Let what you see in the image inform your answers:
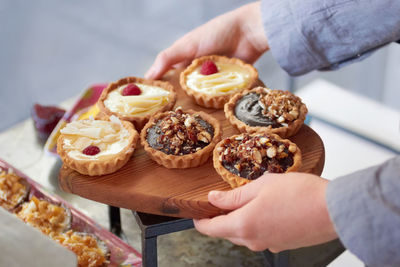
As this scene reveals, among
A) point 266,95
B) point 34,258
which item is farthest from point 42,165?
point 34,258

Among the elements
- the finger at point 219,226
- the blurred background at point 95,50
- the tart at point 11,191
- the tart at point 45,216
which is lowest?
the blurred background at point 95,50

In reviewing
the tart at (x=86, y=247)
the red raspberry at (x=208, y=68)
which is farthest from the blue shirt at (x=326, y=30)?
the tart at (x=86, y=247)

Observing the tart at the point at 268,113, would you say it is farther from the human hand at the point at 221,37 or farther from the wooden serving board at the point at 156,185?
the human hand at the point at 221,37

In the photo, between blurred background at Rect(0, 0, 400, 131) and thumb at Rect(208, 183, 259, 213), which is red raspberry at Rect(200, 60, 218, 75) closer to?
thumb at Rect(208, 183, 259, 213)

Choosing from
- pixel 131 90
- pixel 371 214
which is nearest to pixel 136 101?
pixel 131 90

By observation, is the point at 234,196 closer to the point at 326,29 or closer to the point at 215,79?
the point at 215,79

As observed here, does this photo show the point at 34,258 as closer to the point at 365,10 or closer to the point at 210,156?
the point at 210,156

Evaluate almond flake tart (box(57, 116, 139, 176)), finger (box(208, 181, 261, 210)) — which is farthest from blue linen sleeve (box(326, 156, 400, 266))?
almond flake tart (box(57, 116, 139, 176))
